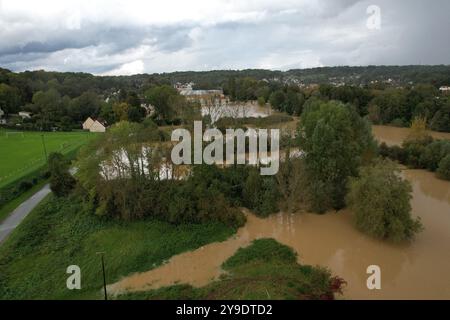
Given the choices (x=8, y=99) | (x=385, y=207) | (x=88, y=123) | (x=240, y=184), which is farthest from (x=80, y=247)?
(x=8, y=99)

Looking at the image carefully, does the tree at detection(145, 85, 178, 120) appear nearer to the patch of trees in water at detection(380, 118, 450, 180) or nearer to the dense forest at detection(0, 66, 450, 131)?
the dense forest at detection(0, 66, 450, 131)

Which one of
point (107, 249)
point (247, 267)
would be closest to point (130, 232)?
point (107, 249)

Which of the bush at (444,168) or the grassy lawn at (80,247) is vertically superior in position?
the bush at (444,168)

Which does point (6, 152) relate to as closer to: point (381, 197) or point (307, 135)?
point (307, 135)

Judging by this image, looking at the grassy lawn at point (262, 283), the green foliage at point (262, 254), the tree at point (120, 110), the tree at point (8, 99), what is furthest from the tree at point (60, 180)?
the tree at point (8, 99)

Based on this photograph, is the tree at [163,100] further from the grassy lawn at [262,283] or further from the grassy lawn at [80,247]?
the grassy lawn at [262,283]

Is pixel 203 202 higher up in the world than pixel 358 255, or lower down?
higher up
